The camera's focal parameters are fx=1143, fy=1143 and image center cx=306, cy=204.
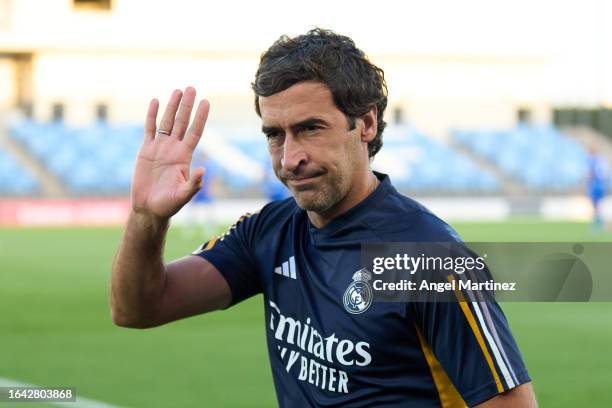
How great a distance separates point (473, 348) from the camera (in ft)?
9.54

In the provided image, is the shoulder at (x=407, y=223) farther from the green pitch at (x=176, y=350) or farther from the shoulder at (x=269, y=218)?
the green pitch at (x=176, y=350)

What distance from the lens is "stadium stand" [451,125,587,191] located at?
40.1 metres

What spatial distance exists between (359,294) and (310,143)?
0.44m

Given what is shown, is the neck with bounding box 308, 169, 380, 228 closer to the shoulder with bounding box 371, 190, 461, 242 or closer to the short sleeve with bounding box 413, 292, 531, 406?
the shoulder with bounding box 371, 190, 461, 242

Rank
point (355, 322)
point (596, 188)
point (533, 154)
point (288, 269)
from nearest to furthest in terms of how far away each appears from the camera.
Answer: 1. point (355, 322)
2. point (288, 269)
3. point (596, 188)
4. point (533, 154)

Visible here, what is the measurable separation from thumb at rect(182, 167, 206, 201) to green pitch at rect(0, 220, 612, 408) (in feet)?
14.5

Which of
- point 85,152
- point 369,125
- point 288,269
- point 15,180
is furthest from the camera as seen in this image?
point 85,152

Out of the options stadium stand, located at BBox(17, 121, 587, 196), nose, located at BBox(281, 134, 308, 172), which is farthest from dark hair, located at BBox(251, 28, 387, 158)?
stadium stand, located at BBox(17, 121, 587, 196)

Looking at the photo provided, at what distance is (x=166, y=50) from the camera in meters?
39.4

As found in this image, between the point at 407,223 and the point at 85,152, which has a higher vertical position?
the point at 85,152

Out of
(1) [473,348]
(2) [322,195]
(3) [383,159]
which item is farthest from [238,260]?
(3) [383,159]

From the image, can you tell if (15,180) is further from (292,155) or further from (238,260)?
(292,155)

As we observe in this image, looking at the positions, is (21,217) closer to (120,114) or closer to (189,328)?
(120,114)

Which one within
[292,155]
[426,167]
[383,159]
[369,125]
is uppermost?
[383,159]
